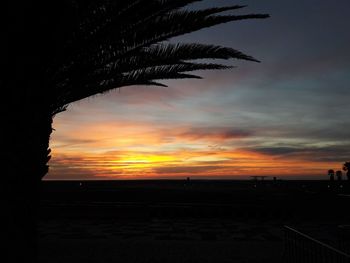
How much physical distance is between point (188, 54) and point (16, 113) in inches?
114

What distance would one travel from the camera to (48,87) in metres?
6.73
